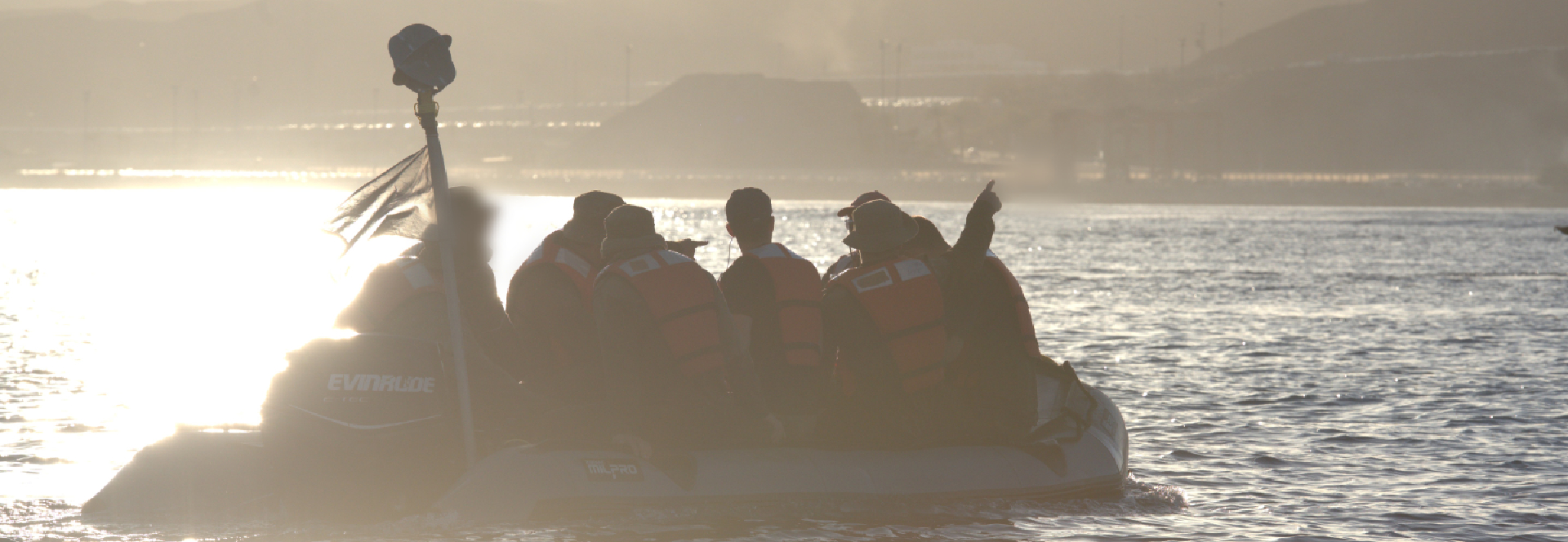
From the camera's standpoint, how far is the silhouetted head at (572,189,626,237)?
9.98 meters

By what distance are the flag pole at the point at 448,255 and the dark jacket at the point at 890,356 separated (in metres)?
2.48

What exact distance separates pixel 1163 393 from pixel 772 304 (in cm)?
1071

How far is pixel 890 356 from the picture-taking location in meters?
10.4

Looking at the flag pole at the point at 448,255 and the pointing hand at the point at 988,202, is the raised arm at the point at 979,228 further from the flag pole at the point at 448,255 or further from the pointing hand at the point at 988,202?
the flag pole at the point at 448,255

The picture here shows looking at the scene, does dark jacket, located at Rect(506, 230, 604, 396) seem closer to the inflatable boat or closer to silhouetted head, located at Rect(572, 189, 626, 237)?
silhouetted head, located at Rect(572, 189, 626, 237)

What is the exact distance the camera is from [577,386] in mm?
10117

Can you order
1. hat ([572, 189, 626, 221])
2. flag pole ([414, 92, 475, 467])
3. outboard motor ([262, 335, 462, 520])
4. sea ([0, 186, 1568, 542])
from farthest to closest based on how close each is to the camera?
1. sea ([0, 186, 1568, 542])
2. hat ([572, 189, 626, 221])
3. flag pole ([414, 92, 475, 467])
4. outboard motor ([262, 335, 462, 520])

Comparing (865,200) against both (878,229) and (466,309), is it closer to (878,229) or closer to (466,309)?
(878,229)

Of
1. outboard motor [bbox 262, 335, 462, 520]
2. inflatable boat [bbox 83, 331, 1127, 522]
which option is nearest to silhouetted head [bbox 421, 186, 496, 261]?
outboard motor [bbox 262, 335, 462, 520]

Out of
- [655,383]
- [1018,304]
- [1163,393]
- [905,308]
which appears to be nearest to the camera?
[655,383]

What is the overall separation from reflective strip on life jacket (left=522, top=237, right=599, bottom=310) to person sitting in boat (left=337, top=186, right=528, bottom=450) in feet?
1.15

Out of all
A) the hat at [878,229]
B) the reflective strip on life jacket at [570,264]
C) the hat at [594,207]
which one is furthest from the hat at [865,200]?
the reflective strip on life jacket at [570,264]

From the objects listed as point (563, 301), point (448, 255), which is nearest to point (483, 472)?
point (563, 301)

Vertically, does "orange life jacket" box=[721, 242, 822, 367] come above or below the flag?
below
